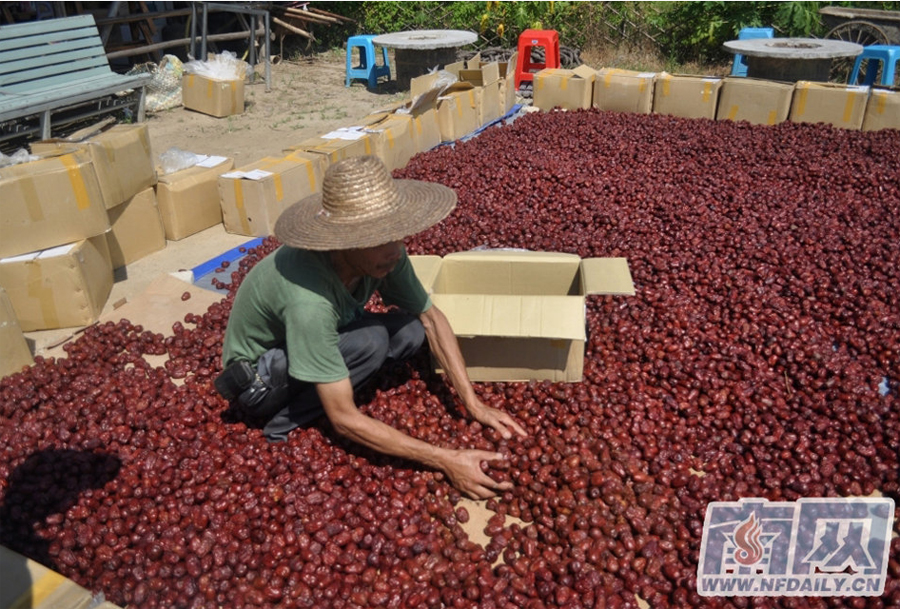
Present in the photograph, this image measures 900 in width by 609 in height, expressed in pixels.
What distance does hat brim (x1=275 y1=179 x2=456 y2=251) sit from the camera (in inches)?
106

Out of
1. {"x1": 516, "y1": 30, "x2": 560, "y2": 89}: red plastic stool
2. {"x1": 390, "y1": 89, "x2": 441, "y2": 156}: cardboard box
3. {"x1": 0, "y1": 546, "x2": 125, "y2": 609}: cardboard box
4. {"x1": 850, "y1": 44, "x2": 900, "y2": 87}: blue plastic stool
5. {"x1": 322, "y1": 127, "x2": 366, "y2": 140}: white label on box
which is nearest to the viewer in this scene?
{"x1": 0, "y1": 546, "x2": 125, "y2": 609}: cardboard box

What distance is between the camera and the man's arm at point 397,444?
2.92 metres

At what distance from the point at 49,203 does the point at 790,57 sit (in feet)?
29.8

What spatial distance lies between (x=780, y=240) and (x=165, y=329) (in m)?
4.52

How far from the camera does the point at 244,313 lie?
3.25 m

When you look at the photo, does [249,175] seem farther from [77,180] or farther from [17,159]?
[17,159]

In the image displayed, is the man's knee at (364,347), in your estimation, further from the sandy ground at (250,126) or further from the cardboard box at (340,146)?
the cardboard box at (340,146)

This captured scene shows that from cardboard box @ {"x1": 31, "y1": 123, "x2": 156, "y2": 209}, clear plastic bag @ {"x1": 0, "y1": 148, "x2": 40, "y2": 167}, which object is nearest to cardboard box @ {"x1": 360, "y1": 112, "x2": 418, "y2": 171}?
cardboard box @ {"x1": 31, "y1": 123, "x2": 156, "y2": 209}

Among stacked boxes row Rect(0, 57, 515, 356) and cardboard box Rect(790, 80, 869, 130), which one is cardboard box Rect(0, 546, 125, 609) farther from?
cardboard box Rect(790, 80, 869, 130)

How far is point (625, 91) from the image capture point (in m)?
8.85

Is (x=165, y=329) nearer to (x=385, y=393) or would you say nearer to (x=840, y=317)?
(x=385, y=393)

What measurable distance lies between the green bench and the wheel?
11.4 metres

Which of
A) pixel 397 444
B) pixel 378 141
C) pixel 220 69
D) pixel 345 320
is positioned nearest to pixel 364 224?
pixel 345 320

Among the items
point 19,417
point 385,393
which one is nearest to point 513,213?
point 385,393
